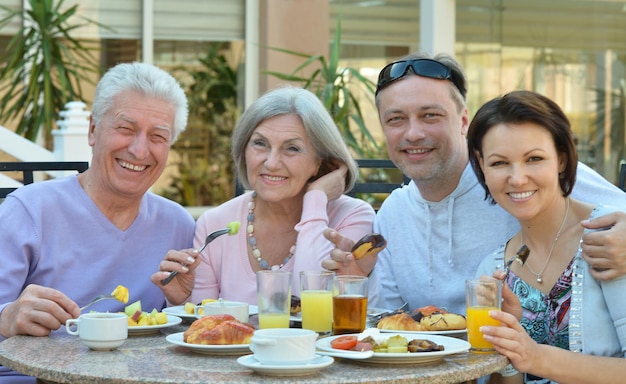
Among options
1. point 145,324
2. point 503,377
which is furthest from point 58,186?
point 503,377

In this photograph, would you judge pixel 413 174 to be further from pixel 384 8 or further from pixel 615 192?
pixel 384 8

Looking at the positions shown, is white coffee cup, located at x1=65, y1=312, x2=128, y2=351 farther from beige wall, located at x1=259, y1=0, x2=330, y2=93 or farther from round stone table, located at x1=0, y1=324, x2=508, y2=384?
beige wall, located at x1=259, y1=0, x2=330, y2=93

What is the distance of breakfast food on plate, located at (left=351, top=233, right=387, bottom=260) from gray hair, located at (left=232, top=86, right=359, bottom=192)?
0.55 meters

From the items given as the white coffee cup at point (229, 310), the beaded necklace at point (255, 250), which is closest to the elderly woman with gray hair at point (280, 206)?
the beaded necklace at point (255, 250)

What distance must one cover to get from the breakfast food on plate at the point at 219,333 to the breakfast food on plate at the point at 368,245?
475mm

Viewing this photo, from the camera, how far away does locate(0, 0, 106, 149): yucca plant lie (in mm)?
6918

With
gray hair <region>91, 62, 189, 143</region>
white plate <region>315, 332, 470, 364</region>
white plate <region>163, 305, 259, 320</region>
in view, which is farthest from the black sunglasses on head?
white plate <region>315, 332, 470, 364</region>

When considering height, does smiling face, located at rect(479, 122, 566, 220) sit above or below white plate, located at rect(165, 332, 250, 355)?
above

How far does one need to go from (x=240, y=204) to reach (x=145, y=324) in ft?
2.71

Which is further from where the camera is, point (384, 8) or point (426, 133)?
point (384, 8)

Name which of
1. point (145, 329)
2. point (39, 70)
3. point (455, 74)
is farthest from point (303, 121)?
point (39, 70)

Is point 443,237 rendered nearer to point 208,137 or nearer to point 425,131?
point 425,131

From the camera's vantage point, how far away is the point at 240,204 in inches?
128

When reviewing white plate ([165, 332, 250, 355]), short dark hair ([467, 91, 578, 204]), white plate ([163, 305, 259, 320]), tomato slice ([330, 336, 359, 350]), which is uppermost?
short dark hair ([467, 91, 578, 204])
